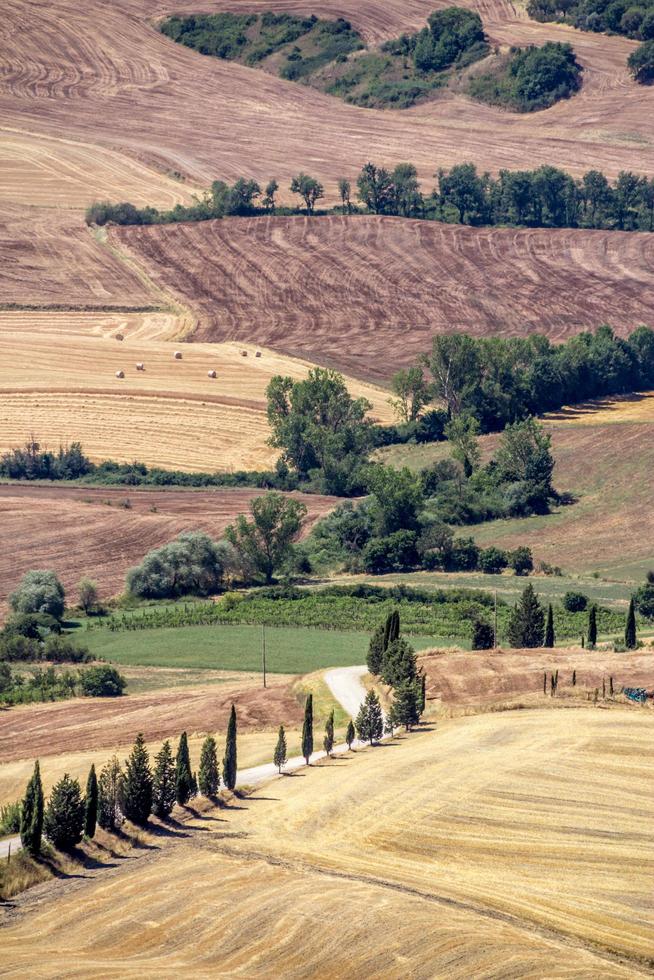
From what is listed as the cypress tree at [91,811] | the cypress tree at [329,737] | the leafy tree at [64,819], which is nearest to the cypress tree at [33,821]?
the leafy tree at [64,819]

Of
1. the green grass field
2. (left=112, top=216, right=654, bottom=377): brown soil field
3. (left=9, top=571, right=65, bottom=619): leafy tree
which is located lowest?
the green grass field

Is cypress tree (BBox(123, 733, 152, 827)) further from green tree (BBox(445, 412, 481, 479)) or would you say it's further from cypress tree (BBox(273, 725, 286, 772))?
green tree (BBox(445, 412, 481, 479))

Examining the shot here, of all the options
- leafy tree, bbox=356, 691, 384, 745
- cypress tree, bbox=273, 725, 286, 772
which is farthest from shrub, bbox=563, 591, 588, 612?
cypress tree, bbox=273, 725, 286, 772

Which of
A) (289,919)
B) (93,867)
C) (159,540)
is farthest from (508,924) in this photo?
(159,540)

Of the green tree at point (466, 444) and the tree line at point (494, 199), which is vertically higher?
the tree line at point (494, 199)

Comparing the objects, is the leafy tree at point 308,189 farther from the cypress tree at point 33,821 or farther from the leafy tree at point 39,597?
the cypress tree at point 33,821

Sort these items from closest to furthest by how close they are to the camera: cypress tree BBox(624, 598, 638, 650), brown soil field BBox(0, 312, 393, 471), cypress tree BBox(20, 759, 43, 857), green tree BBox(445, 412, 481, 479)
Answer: cypress tree BBox(20, 759, 43, 857) < cypress tree BBox(624, 598, 638, 650) < green tree BBox(445, 412, 481, 479) < brown soil field BBox(0, 312, 393, 471)

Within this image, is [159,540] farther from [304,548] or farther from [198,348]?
[198,348]
